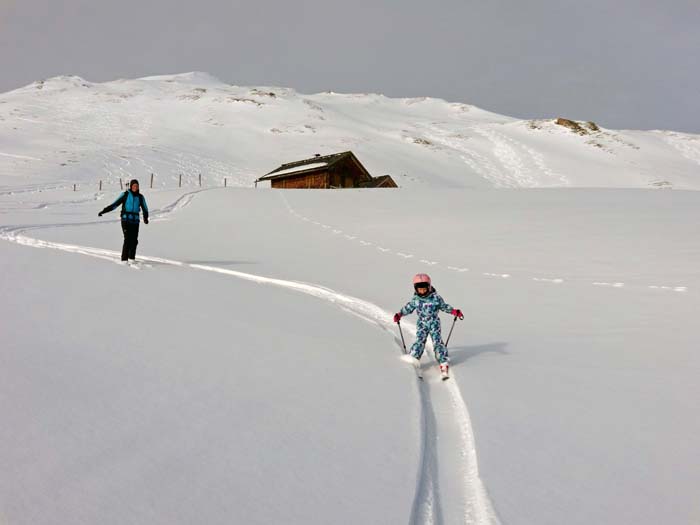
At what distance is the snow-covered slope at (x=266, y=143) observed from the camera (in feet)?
172

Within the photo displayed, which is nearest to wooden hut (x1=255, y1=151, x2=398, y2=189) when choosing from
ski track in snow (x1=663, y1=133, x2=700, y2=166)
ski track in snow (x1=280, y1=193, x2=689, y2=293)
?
ski track in snow (x1=280, y1=193, x2=689, y2=293)

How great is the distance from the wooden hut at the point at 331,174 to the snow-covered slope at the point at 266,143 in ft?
29.9

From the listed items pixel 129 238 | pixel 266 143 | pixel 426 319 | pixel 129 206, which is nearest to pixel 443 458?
pixel 426 319

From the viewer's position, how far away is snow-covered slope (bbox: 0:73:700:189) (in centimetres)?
5256

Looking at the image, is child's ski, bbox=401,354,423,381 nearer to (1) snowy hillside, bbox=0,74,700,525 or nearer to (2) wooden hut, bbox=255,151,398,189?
(1) snowy hillside, bbox=0,74,700,525

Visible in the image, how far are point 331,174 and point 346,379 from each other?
1497 inches

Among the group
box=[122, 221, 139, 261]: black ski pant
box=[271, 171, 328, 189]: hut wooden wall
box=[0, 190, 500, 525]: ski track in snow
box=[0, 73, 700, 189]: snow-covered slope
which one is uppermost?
box=[0, 73, 700, 189]: snow-covered slope

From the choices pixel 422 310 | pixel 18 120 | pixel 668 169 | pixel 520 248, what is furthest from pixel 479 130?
pixel 422 310

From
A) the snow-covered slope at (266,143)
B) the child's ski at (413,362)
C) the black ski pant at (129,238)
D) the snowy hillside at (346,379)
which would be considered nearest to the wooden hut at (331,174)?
the snow-covered slope at (266,143)

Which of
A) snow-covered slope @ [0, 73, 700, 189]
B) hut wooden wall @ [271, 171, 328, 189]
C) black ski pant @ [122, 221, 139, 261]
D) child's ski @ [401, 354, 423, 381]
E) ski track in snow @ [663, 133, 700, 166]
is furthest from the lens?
ski track in snow @ [663, 133, 700, 166]

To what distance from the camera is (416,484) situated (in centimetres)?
276

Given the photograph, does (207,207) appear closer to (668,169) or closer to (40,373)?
(40,373)

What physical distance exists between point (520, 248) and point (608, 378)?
8696 millimetres

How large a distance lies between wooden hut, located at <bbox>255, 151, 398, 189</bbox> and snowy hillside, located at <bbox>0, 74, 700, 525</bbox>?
84.5 ft
